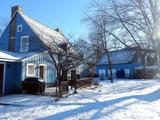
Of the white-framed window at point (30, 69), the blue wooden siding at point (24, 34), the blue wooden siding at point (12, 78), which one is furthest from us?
the blue wooden siding at point (24, 34)

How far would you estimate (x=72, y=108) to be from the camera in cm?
1042

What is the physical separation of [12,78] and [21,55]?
276cm

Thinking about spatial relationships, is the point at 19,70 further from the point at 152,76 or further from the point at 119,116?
the point at 152,76

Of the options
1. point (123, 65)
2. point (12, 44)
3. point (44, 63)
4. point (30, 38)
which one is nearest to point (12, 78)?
point (44, 63)

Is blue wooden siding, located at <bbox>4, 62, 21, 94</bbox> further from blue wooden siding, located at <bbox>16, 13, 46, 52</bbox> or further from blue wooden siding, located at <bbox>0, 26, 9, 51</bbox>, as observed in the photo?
blue wooden siding, located at <bbox>0, 26, 9, 51</bbox>

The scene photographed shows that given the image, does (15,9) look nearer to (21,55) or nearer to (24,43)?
(24,43)

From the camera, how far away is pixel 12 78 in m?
16.8

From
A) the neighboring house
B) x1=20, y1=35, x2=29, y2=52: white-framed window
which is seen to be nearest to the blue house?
x1=20, y1=35, x2=29, y2=52: white-framed window

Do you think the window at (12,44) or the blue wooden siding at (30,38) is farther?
the window at (12,44)

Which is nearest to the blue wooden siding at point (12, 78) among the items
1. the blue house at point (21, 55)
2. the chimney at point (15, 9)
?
the blue house at point (21, 55)

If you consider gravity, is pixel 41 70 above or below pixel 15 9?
below

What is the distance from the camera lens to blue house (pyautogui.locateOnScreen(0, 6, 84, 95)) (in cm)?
1620

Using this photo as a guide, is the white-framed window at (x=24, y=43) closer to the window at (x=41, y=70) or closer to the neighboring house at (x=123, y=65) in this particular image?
the window at (x=41, y=70)

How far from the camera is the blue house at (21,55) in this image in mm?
16203
